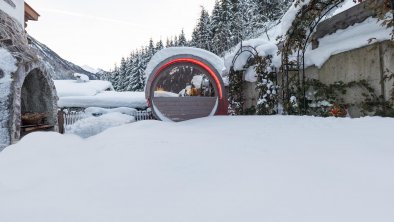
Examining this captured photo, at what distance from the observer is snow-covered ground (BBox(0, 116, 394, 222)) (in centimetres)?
181

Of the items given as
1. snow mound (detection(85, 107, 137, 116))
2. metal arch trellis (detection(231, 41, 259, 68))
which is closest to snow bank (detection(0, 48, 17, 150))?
metal arch trellis (detection(231, 41, 259, 68))

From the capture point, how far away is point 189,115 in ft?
39.0

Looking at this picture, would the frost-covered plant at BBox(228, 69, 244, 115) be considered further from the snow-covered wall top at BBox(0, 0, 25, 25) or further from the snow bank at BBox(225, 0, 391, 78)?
the snow-covered wall top at BBox(0, 0, 25, 25)

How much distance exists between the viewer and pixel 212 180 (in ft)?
7.68

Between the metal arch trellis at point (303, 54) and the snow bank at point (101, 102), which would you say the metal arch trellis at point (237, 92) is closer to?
the metal arch trellis at point (303, 54)

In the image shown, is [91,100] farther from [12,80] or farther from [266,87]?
[266,87]

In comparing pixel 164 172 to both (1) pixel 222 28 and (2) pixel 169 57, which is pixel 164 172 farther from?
(1) pixel 222 28

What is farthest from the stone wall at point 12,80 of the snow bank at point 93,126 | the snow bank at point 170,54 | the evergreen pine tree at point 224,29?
the evergreen pine tree at point 224,29

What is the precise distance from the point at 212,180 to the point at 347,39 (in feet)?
14.2

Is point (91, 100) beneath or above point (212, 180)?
above

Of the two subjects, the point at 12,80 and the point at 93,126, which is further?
the point at 93,126

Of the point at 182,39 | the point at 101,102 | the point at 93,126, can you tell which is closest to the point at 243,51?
the point at 93,126

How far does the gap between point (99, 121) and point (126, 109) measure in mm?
7103

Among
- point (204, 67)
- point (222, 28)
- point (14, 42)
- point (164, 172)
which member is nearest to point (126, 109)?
point (204, 67)
